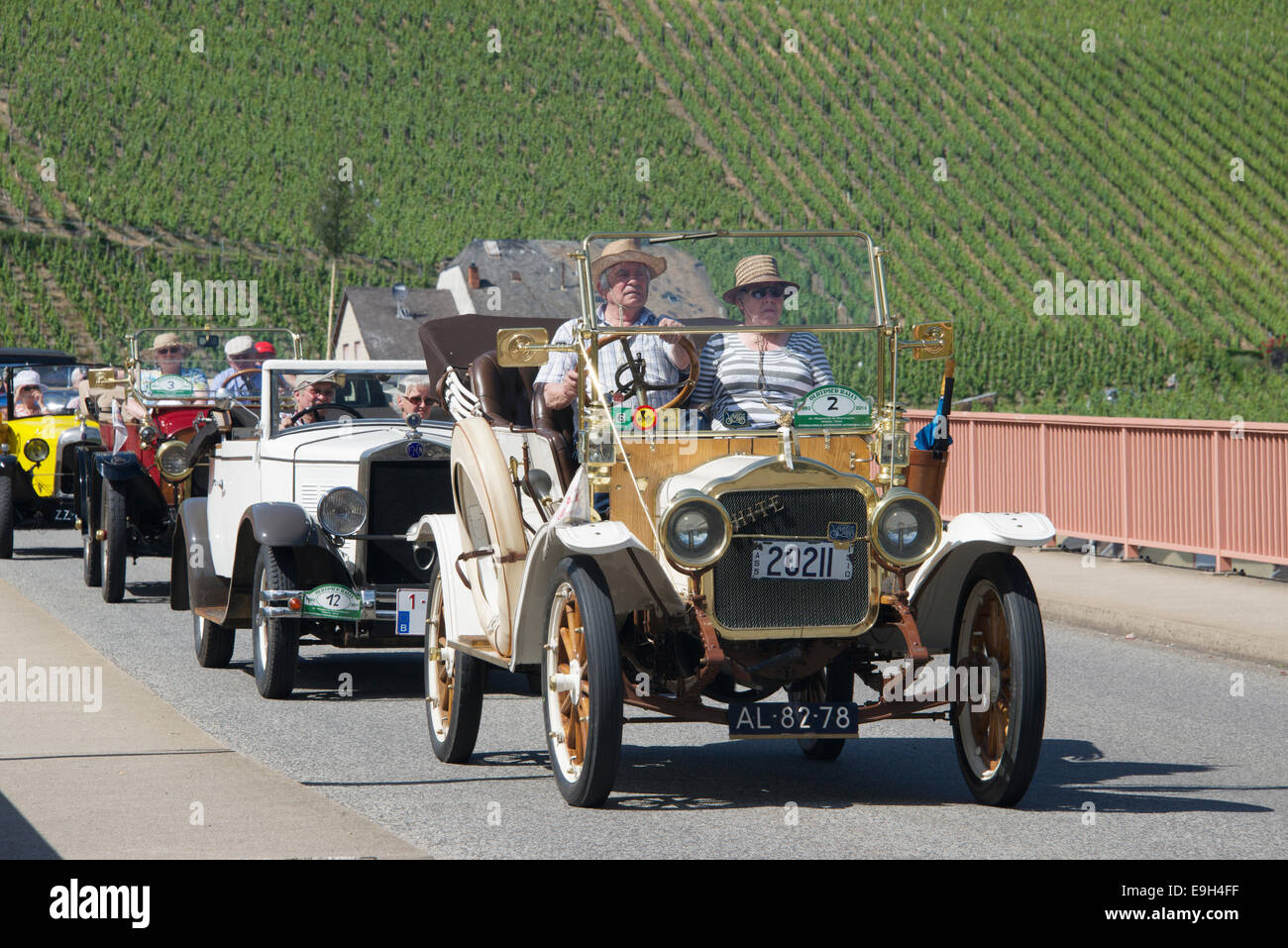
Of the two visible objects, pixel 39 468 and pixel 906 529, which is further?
pixel 39 468

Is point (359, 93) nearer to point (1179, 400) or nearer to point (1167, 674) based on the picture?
point (1179, 400)

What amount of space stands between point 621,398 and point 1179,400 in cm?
2172

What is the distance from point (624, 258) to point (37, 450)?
42.7 ft

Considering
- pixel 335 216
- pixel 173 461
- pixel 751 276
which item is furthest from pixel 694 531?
pixel 335 216

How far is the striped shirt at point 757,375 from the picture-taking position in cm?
723

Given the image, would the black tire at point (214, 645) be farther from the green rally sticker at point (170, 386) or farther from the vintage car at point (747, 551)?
the green rally sticker at point (170, 386)

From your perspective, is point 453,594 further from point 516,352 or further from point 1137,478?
point 1137,478

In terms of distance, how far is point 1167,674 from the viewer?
10.6 meters

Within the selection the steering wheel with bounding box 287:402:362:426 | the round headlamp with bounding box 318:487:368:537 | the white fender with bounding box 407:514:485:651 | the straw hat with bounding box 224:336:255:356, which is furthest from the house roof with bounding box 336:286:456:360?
the white fender with bounding box 407:514:485:651

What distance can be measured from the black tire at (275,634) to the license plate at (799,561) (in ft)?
12.9

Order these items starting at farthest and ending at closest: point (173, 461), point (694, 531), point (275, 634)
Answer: point (173, 461), point (275, 634), point (694, 531)

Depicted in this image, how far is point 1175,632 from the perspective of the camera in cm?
1206

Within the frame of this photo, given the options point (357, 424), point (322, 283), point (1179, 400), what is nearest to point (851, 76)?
point (322, 283)

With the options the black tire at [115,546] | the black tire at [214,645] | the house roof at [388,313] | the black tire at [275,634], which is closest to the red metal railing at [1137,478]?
the black tire at [214,645]
